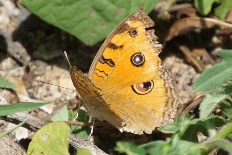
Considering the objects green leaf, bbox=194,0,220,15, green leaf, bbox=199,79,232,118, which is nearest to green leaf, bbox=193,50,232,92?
green leaf, bbox=199,79,232,118

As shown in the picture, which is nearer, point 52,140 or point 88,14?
point 52,140

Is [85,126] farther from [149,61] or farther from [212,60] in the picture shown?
[212,60]

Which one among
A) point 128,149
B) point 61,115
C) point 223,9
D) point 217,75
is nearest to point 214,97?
point 217,75

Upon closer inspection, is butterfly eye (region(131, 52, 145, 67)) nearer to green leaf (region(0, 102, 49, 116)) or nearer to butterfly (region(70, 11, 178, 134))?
butterfly (region(70, 11, 178, 134))

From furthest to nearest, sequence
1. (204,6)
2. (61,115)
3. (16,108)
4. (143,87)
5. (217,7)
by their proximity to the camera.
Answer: (217,7) < (204,6) < (61,115) < (143,87) < (16,108)

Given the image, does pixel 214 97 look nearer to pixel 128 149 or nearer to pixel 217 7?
pixel 128 149

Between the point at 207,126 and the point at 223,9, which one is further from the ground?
the point at 223,9
